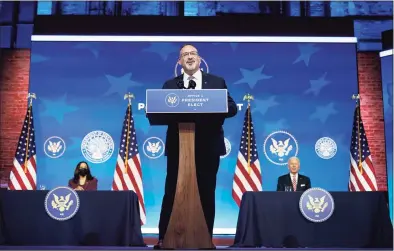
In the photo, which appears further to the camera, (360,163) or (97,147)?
(97,147)

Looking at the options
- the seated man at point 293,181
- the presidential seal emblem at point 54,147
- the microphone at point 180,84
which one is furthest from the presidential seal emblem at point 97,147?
the microphone at point 180,84

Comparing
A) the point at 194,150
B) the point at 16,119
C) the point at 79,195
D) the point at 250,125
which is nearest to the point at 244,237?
the point at 194,150

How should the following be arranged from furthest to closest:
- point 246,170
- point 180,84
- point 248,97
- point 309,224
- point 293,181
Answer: point 248,97
point 246,170
point 293,181
point 309,224
point 180,84

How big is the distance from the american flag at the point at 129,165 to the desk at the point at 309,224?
8.38 feet

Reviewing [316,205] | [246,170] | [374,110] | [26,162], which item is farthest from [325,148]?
[26,162]

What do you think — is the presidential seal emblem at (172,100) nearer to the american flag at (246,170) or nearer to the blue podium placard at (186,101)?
the blue podium placard at (186,101)

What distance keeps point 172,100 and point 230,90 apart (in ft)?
12.9

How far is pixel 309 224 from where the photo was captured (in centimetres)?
353

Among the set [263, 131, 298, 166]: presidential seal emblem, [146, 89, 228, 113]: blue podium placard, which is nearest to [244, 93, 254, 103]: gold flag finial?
[263, 131, 298, 166]: presidential seal emblem

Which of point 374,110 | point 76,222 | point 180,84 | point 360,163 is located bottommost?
point 76,222

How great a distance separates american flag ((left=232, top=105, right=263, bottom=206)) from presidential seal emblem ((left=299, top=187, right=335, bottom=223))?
7.79ft

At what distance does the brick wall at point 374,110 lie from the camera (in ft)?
22.1

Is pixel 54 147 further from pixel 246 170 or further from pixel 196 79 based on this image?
pixel 196 79

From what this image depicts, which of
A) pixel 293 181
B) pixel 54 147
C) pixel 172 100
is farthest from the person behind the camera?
pixel 54 147
